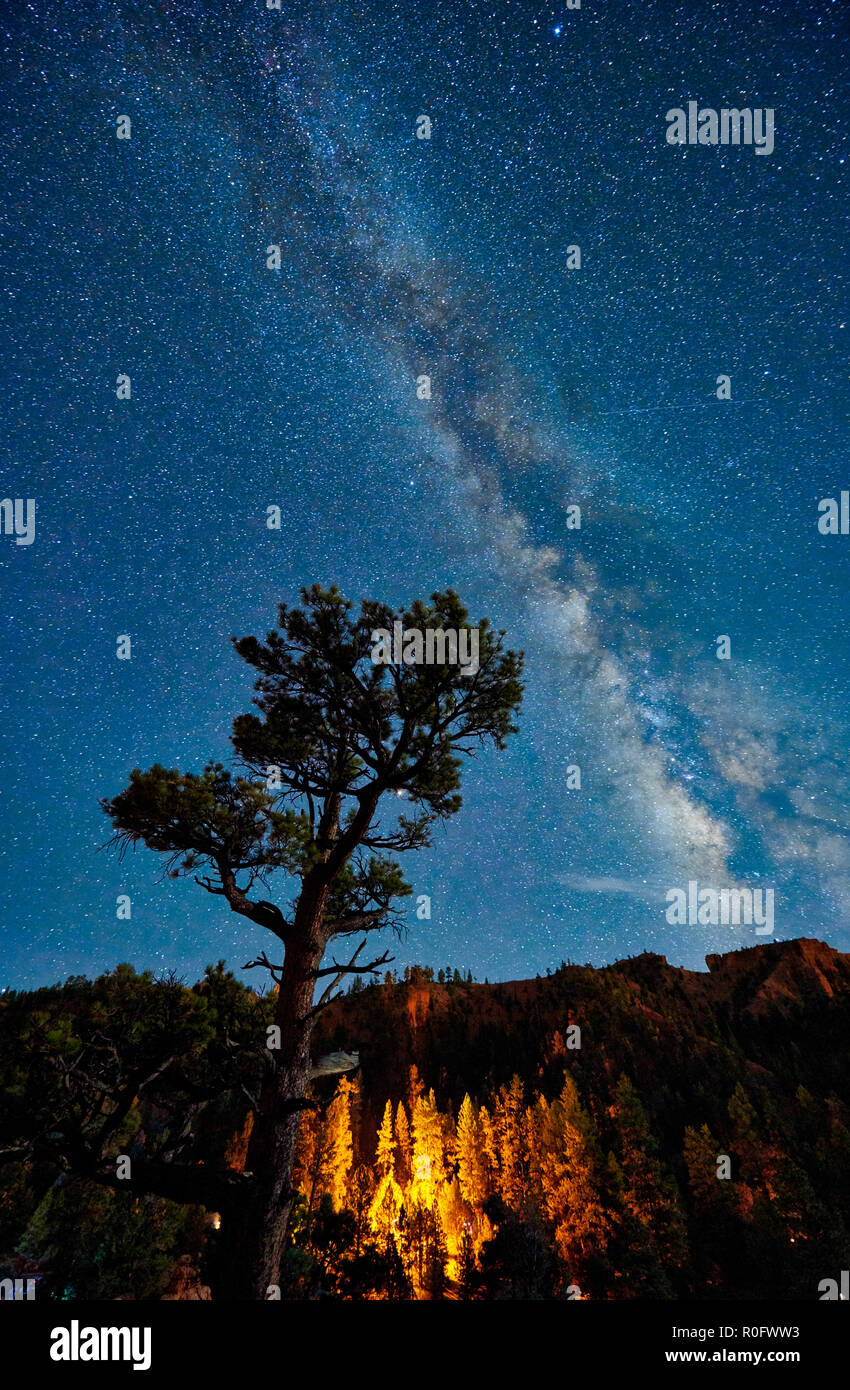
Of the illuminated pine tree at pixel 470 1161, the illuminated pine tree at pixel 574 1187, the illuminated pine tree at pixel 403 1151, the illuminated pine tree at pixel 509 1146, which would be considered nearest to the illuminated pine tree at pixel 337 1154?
the illuminated pine tree at pixel 403 1151

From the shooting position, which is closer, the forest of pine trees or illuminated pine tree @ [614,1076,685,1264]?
the forest of pine trees

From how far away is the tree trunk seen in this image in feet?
17.2

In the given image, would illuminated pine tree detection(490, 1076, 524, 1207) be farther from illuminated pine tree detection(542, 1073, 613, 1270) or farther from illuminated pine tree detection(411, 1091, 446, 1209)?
illuminated pine tree detection(411, 1091, 446, 1209)

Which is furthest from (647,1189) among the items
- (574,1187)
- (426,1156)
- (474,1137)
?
(426,1156)

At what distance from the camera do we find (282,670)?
771 cm

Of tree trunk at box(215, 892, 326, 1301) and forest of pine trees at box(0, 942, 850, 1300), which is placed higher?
tree trunk at box(215, 892, 326, 1301)

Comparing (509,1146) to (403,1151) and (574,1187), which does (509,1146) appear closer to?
(574,1187)

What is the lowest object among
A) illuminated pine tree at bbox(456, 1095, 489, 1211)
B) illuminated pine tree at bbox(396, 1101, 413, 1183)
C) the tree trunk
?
illuminated pine tree at bbox(396, 1101, 413, 1183)

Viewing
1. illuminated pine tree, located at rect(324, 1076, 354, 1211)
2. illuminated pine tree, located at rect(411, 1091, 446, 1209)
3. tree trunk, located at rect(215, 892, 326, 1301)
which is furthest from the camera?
illuminated pine tree, located at rect(411, 1091, 446, 1209)

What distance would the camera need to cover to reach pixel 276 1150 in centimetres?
573

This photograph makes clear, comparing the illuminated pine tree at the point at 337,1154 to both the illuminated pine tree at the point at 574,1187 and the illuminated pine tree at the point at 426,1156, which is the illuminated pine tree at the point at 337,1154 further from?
the illuminated pine tree at the point at 574,1187

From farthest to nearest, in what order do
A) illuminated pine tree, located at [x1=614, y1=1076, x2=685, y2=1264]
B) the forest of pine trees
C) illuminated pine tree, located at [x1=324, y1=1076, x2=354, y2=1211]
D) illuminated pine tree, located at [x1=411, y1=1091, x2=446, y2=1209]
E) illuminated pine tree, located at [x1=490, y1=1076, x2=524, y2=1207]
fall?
illuminated pine tree, located at [x1=411, y1=1091, x2=446, y2=1209]
illuminated pine tree, located at [x1=490, y1=1076, x2=524, y2=1207]
illuminated pine tree, located at [x1=324, y1=1076, x2=354, y2=1211]
illuminated pine tree, located at [x1=614, y1=1076, x2=685, y2=1264]
the forest of pine trees

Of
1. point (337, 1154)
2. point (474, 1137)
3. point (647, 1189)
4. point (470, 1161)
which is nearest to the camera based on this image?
point (647, 1189)

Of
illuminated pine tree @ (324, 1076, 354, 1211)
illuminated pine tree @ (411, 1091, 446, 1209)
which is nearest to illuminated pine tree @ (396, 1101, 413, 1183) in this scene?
illuminated pine tree @ (411, 1091, 446, 1209)
